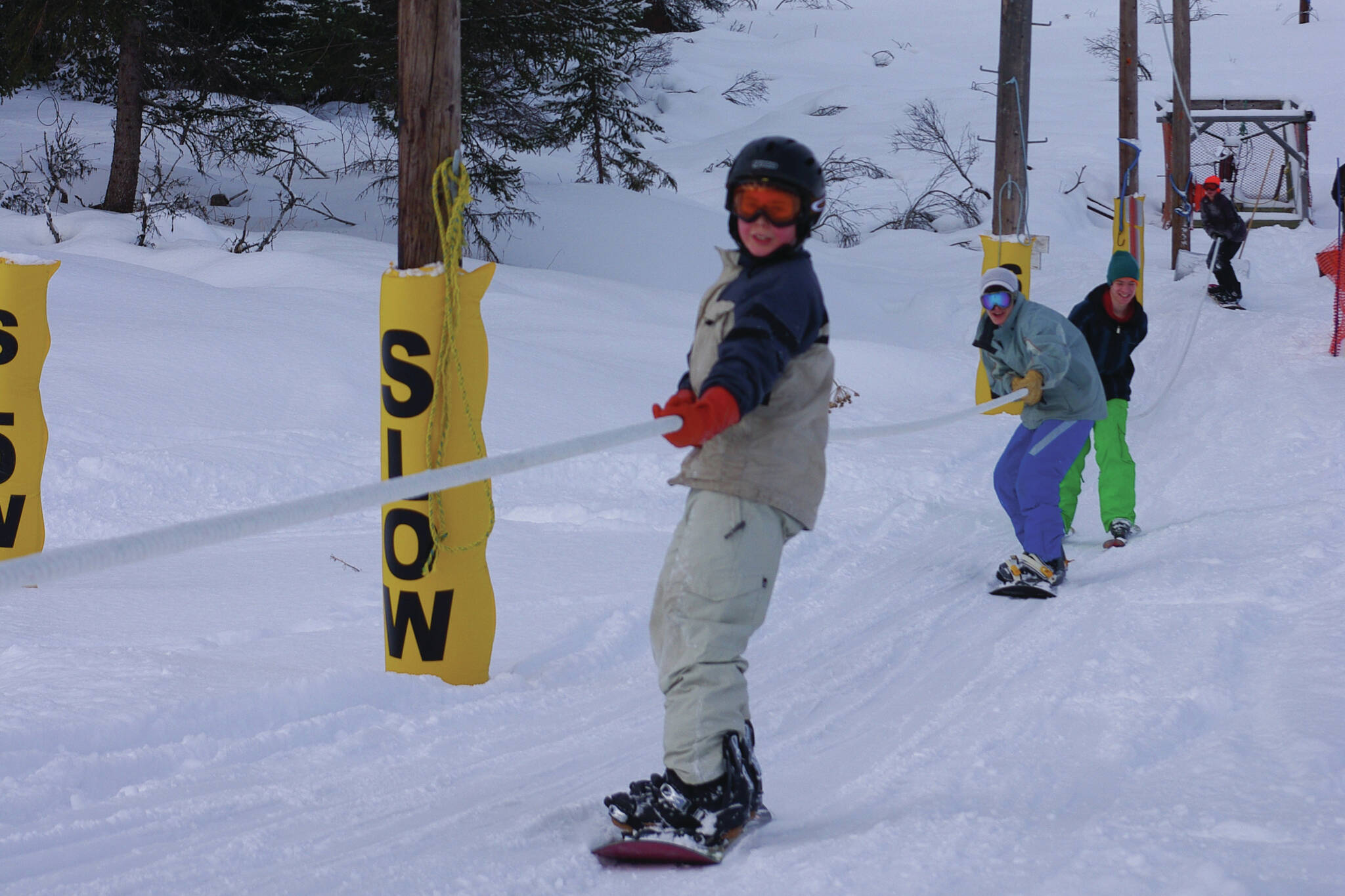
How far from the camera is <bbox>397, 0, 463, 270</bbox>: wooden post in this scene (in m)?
4.23

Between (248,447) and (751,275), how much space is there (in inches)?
203

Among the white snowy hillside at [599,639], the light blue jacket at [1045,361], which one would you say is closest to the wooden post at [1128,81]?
the white snowy hillside at [599,639]

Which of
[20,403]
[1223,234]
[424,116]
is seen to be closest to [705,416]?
[424,116]

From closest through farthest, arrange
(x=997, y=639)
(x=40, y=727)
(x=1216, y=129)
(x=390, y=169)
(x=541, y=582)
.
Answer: (x=40, y=727) → (x=997, y=639) → (x=541, y=582) → (x=390, y=169) → (x=1216, y=129)

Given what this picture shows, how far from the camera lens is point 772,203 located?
279cm

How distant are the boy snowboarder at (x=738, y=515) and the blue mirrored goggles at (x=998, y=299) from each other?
304cm

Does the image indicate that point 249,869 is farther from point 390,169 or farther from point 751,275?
point 390,169

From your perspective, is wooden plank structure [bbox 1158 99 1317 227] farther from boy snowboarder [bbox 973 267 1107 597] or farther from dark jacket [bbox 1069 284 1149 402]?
boy snowboarder [bbox 973 267 1107 597]

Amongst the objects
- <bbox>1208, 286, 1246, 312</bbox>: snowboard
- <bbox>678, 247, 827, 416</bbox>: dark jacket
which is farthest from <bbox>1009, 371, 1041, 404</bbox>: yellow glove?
<bbox>1208, 286, 1246, 312</bbox>: snowboard

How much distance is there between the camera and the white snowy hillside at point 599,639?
9.07 feet

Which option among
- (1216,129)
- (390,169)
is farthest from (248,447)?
(1216,129)

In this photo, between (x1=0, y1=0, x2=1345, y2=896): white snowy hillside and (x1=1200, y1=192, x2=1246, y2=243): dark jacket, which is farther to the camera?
(x1=1200, y1=192, x2=1246, y2=243): dark jacket

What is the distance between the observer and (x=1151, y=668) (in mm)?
4082

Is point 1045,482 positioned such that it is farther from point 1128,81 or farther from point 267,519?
point 1128,81
